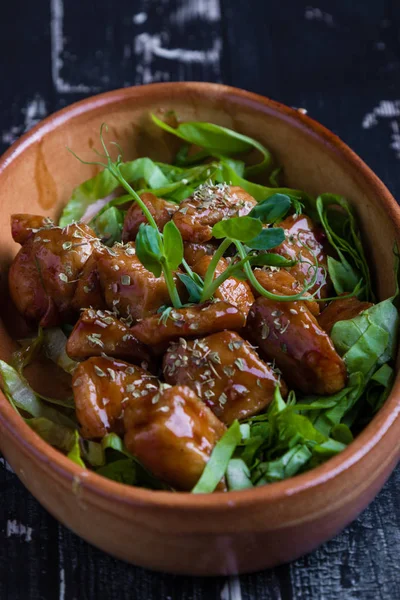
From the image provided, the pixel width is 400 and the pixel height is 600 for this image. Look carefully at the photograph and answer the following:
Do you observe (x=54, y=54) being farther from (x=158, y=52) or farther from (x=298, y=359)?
(x=298, y=359)

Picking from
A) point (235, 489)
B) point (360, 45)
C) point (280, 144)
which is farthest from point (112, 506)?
point (360, 45)

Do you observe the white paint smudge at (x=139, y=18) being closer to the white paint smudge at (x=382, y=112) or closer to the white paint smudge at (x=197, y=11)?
the white paint smudge at (x=197, y=11)

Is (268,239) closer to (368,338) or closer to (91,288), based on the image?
(368,338)

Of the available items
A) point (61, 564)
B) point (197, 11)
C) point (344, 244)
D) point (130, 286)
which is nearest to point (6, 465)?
point (61, 564)

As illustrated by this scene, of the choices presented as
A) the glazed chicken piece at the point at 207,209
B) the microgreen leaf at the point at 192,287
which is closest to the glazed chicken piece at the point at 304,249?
the glazed chicken piece at the point at 207,209

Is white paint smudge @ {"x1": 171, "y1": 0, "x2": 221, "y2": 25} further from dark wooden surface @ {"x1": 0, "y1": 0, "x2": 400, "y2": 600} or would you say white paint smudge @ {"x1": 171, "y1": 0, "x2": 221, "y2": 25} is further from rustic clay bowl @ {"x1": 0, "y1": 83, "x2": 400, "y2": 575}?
rustic clay bowl @ {"x1": 0, "y1": 83, "x2": 400, "y2": 575}

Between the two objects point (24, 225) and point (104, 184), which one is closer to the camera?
point (24, 225)
